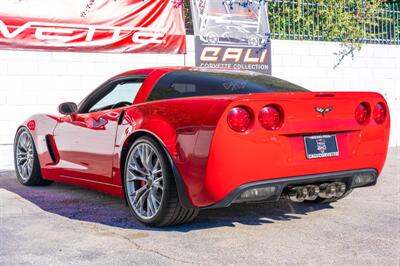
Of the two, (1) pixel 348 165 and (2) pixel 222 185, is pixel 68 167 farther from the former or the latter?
(1) pixel 348 165

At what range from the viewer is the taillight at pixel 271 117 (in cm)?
434

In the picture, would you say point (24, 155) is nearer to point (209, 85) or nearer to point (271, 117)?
point (209, 85)

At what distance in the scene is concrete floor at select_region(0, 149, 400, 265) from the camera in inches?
155

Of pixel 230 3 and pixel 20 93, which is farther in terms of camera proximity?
pixel 230 3

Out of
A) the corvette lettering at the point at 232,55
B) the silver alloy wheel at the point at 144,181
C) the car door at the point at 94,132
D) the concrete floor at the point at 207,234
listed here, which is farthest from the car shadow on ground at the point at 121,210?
the corvette lettering at the point at 232,55

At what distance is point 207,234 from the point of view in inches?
179

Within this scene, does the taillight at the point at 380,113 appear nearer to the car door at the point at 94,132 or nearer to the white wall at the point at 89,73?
the car door at the point at 94,132

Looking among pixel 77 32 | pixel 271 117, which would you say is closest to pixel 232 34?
pixel 77 32

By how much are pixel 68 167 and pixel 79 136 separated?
430mm

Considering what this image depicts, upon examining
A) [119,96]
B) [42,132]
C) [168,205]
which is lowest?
[168,205]

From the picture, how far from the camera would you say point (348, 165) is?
15.6 ft

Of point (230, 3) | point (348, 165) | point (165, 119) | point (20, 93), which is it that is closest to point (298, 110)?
point (348, 165)

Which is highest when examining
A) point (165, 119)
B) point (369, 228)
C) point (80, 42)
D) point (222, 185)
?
point (80, 42)

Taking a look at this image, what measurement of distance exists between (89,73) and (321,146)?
6119 millimetres
